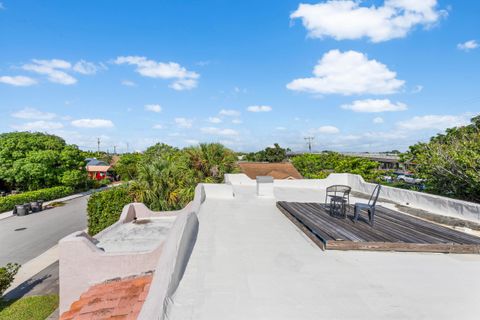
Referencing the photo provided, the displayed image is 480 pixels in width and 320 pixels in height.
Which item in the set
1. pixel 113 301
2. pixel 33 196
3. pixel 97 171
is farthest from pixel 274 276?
pixel 97 171

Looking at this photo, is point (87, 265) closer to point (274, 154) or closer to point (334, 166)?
point (334, 166)

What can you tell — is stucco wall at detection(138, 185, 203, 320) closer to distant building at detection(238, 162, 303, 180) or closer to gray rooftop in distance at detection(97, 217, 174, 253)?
gray rooftop in distance at detection(97, 217, 174, 253)

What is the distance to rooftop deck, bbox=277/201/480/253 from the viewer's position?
4754mm

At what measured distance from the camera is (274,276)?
3.75m

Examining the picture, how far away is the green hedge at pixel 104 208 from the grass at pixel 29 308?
5.31 m

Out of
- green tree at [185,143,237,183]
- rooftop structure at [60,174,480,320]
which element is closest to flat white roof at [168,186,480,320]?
rooftop structure at [60,174,480,320]

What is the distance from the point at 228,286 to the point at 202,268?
0.69 meters

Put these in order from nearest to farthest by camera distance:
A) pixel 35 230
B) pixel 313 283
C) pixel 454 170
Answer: pixel 313 283 < pixel 454 170 < pixel 35 230

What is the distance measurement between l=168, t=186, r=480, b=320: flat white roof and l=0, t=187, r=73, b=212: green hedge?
27.5 meters

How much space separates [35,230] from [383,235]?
2158 cm

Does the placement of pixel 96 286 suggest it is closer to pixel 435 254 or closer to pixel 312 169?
pixel 435 254

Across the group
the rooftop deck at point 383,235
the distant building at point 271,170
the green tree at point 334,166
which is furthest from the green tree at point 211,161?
the green tree at point 334,166

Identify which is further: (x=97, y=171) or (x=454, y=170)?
(x=97, y=171)

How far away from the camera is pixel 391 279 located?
3.73 metres
